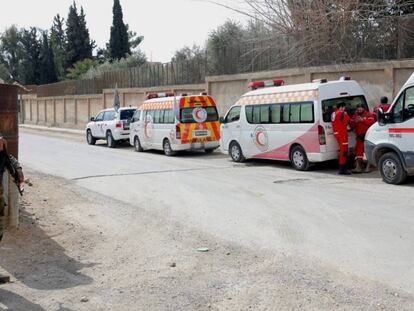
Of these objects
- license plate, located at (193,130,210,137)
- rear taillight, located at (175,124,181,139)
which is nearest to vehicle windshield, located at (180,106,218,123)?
rear taillight, located at (175,124,181,139)

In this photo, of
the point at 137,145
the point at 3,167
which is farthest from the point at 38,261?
the point at 137,145

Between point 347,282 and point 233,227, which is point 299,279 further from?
point 233,227

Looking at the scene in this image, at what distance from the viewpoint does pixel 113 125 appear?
25078 millimetres

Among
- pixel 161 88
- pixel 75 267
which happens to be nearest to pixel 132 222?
pixel 75 267

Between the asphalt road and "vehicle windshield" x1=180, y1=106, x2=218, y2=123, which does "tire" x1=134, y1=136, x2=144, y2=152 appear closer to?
"vehicle windshield" x1=180, y1=106, x2=218, y2=123

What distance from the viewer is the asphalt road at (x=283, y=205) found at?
662 cm

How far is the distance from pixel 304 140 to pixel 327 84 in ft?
5.08

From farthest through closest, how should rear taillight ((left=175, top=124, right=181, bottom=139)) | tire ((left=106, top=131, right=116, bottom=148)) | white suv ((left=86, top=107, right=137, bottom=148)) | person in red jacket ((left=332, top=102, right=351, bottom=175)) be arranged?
tire ((left=106, top=131, right=116, bottom=148))
white suv ((left=86, top=107, right=137, bottom=148))
rear taillight ((left=175, top=124, right=181, bottom=139))
person in red jacket ((left=332, top=102, right=351, bottom=175))

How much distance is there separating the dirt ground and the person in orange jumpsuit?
6.99 m

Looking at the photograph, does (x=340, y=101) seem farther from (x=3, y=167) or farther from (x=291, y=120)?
(x=3, y=167)

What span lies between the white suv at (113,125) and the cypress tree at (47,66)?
51552 millimetres

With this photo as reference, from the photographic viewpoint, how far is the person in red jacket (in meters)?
13.5

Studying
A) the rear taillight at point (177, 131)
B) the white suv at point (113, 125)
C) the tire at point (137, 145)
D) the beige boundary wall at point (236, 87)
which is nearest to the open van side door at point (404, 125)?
the beige boundary wall at point (236, 87)

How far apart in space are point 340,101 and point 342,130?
0.91 m
